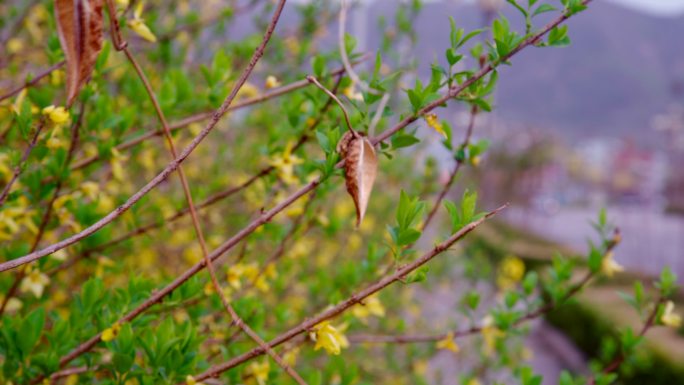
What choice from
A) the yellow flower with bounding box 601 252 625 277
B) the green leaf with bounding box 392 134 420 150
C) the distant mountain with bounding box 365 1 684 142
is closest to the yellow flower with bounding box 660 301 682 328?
the yellow flower with bounding box 601 252 625 277

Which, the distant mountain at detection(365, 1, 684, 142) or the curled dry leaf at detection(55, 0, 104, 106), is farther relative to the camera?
the distant mountain at detection(365, 1, 684, 142)

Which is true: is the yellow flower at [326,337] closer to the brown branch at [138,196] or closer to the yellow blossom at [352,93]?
the brown branch at [138,196]

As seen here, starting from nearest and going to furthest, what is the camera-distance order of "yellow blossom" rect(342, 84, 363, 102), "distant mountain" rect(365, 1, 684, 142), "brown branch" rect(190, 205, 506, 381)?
"brown branch" rect(190, 205, 506, 381) < "yellow blossom" rect(342, 84, 363, 102) < "distant mountain" rect(365, 1, 684, 142)

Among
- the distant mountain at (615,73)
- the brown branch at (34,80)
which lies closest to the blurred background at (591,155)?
the distant mountain at (615,73)

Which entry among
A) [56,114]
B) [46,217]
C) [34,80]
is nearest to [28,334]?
[46,217]

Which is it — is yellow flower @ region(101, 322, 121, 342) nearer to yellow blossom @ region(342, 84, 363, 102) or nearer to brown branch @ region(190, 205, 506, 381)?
brown branch @ region(190, 205, 506, 381)

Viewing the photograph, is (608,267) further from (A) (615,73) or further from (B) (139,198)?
(A) (615,73)
